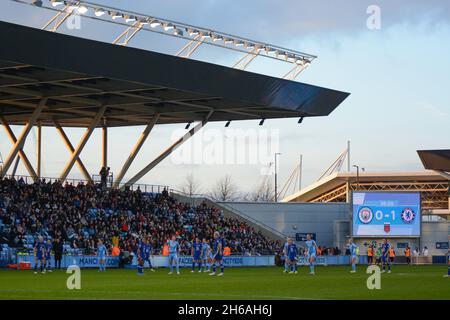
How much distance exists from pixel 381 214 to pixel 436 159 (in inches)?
469

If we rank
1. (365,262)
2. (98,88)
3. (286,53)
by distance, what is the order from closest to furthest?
(98,88), (286,53), (365,262)

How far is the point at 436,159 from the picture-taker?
88562mm

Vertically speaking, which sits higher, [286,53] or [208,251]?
[286,53]

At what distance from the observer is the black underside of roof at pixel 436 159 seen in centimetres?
8743

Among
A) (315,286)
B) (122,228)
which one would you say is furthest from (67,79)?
(315,286)

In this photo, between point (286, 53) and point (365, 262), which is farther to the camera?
point (365, 262)

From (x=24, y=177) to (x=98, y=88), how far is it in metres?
10.2

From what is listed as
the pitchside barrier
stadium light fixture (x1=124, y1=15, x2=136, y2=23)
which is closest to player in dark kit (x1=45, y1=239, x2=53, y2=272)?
the pitchside barrier

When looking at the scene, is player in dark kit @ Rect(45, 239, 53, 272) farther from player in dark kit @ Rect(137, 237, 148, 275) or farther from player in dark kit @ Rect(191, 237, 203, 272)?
player in dark kit @ Rect(191, 237, 203, 272)

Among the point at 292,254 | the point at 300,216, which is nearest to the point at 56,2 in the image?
the point at 292,254

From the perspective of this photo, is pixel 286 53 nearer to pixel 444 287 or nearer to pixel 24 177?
pixel 24 177

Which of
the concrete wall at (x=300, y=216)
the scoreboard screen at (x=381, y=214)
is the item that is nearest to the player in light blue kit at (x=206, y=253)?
the scoreboard screen at (x=381, y=214)

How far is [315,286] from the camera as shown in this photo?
3447 cm

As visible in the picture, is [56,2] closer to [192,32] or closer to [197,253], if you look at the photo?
[192,32]
